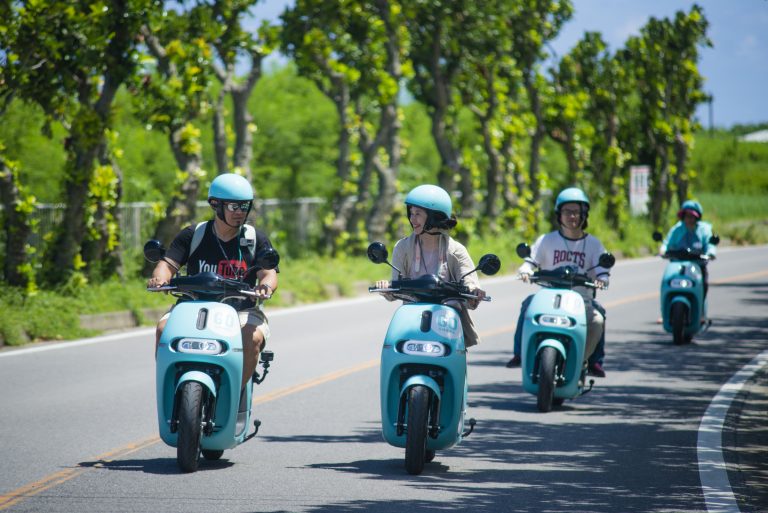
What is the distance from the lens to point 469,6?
3178cm

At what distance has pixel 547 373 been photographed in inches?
417

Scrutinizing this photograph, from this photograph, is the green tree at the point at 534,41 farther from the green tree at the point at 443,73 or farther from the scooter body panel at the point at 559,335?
the scooter body panel at the point at 559,335

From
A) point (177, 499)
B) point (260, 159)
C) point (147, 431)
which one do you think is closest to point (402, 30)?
point (260, 159)

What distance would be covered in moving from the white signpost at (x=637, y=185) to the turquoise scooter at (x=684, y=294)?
86.6 ft

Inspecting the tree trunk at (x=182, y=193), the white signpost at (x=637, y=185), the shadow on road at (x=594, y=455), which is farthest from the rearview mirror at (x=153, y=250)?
the white signpost at (x=637, y=185)

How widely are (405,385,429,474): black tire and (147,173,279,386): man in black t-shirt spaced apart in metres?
1.13

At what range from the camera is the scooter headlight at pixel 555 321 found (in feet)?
35.2

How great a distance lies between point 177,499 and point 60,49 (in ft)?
40.5

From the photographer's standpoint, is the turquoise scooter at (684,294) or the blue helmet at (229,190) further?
the turquoise scooter at (684,294)

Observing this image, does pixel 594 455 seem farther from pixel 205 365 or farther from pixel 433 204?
pixel 205 365

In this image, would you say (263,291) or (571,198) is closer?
(263,291)

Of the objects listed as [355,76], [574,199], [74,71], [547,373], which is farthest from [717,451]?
[355,76]

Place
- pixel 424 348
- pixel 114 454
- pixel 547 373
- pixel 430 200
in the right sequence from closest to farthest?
pixel 424 348
pixel 430 200
pixel 114 454
pixel 547 373

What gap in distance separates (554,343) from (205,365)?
3738 millimetres
